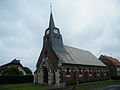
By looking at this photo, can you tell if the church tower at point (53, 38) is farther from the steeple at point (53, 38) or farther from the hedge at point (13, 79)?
the hedge at point (13, 79)

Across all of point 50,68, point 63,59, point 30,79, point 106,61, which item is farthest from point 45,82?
point 106,61

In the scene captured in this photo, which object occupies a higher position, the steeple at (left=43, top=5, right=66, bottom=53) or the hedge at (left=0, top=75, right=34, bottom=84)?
the steeple at (left=43, top=5, right=66, bottom=53)

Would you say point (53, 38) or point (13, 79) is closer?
point (53, 38)

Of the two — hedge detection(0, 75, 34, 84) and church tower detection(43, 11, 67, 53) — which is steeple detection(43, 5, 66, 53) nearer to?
church tower detection(43, 11, 67, 53)

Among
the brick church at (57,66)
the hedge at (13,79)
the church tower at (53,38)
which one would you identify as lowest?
the hedge at (13,79)

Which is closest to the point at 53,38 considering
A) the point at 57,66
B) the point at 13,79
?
the point at 57,66

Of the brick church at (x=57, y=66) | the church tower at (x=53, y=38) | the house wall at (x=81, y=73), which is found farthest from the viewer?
the church tower at (x=53, y=38)

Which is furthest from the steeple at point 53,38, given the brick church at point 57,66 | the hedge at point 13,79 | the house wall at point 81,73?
the hedge at point 13,79

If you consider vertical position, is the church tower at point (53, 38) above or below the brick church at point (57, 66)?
above

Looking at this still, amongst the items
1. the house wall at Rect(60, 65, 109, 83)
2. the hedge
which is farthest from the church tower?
the hedge

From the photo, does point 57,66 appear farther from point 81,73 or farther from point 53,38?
point 81,73

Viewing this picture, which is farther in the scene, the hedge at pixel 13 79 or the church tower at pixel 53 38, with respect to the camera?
the hedge at pixel 13 79

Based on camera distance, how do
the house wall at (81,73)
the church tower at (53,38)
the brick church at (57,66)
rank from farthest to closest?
the church tower at (53,38) < the house wall at (81,73) < the brick church at (57,66)

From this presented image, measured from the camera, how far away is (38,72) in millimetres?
32438
